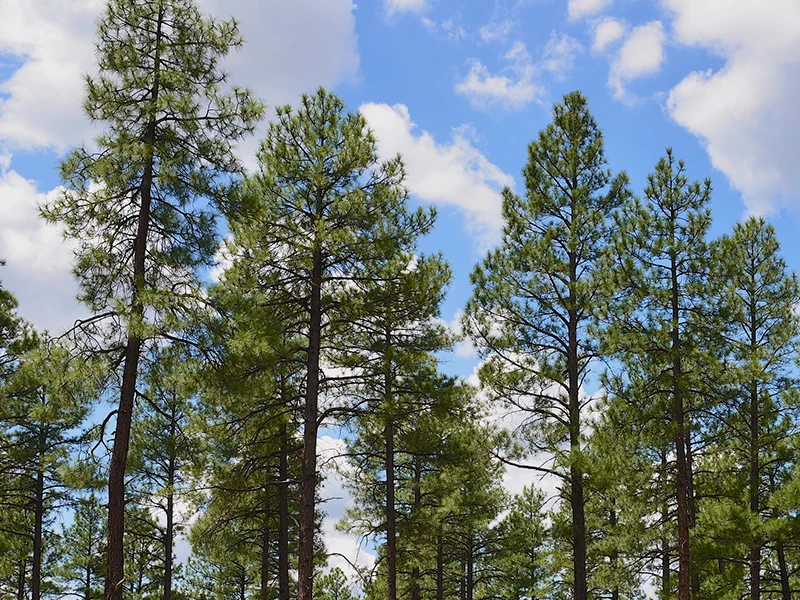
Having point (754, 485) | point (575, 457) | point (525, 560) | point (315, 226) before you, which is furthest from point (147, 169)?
point (525, 560)

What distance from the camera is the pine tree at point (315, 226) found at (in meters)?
14.0

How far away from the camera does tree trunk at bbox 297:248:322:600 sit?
1283 cm

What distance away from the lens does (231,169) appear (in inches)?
515

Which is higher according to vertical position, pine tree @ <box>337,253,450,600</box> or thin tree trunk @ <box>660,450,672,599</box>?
pine tree @ <box>337,253,450,600</box>

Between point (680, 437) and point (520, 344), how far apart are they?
3.86 metres

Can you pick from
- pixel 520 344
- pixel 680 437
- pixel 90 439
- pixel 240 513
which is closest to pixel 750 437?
pixel 680 437

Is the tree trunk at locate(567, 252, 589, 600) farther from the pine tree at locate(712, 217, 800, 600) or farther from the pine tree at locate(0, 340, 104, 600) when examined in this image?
the pine tree at locate(0, 340, 104, 600)

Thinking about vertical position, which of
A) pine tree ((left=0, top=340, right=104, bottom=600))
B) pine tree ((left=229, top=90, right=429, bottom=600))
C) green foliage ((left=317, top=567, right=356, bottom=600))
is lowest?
green foliage ((left=317, top=567, right=356, bottom=600))

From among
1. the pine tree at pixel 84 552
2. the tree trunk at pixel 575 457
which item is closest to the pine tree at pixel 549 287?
the tree trunk at pixel 575 457

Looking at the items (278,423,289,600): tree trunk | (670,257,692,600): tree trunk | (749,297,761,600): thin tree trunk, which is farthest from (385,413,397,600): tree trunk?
(749,297,761,600): thin tree trunk

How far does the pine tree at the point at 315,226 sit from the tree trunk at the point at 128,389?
1878 mm

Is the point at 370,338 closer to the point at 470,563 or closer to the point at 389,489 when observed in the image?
the point at 389,489

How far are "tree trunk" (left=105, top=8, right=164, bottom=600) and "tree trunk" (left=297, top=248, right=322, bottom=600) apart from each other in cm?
307

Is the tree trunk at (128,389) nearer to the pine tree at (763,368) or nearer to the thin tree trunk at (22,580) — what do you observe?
the pine tree at (763,368)
